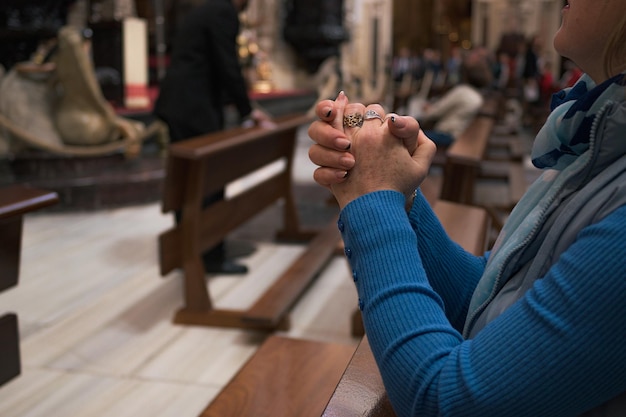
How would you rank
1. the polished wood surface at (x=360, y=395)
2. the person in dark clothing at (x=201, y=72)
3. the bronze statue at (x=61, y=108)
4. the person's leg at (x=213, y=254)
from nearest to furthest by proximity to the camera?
the polished wood surface at (x=360, y=395)
the person in dark clothing at (x=201, y=72)
the person's leg at (x=213, y=254)
the bronze statue at (x=61, y=108)

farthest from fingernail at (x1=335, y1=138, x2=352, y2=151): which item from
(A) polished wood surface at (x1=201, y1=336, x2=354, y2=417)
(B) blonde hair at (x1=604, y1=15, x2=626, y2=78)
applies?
(A) polished wood surface at (x1=201, y1=336, x2=354, y2=417)

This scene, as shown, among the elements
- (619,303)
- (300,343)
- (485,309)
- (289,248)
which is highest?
(619,303)

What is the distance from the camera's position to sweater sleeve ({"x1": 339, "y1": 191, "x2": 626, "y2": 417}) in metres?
0.74

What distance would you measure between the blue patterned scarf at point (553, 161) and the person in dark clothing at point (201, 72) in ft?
9.80

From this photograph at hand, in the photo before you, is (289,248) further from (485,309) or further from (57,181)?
(485,309)

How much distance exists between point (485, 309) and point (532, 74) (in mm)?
15578

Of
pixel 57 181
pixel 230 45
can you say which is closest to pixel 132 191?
pixel 57 181

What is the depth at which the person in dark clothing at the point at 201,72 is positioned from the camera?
12.5 ft

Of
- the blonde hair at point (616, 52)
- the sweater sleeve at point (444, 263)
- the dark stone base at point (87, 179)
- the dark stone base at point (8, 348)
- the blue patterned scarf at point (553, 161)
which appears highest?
the blonde hair at point (616, 52)

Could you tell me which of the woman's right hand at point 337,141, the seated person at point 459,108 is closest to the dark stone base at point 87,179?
the seated person at point 459,108

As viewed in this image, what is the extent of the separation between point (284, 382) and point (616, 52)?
4.16ft

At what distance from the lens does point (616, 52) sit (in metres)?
0.87

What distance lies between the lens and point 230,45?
3842 millimetres

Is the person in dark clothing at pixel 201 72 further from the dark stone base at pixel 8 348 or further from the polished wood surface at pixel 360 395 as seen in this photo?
the polished wood surface at pixel 360 395
